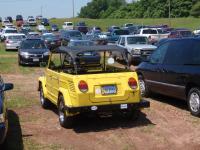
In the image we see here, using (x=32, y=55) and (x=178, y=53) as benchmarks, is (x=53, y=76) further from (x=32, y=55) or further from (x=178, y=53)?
(x=32, y=55)

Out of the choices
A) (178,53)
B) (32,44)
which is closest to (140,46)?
(32,44)

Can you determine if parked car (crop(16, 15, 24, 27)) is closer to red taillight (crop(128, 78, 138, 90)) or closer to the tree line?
the tree line

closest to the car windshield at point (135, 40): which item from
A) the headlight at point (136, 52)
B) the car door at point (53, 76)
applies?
the headlight at point (136, 52)

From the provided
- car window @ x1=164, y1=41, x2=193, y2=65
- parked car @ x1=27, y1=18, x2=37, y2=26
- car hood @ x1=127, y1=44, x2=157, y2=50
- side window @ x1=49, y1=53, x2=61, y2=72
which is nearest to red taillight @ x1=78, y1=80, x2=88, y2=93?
side window @ x1=49, y1=53, x2=61, y2=72

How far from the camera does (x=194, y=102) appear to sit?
35.2ft

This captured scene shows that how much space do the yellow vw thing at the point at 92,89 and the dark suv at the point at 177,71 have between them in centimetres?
136

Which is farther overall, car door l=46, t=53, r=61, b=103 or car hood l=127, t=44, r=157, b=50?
car hood l=127, t=44, r=157, b=50

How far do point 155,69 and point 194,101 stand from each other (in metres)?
2.01

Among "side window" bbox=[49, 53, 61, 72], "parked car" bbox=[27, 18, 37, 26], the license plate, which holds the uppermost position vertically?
"side window" bbox=[49, 53, 61, 72]

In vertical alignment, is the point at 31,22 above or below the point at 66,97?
below

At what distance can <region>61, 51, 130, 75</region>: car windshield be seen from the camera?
33.2 feet

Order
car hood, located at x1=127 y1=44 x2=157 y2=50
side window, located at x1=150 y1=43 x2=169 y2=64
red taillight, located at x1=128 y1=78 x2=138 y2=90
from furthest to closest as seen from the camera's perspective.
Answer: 1. car hood, located at x1=127 y1=44 x2=157 y2=50
2. side window, located at x1=150 y1=43 x2=169 y2=64
3. red taillight, located at x1=128 y1=78 x2=138 y2=90

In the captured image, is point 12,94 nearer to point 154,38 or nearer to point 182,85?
point 182,85

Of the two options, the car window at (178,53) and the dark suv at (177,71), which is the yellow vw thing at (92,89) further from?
the car window at (178,53)
